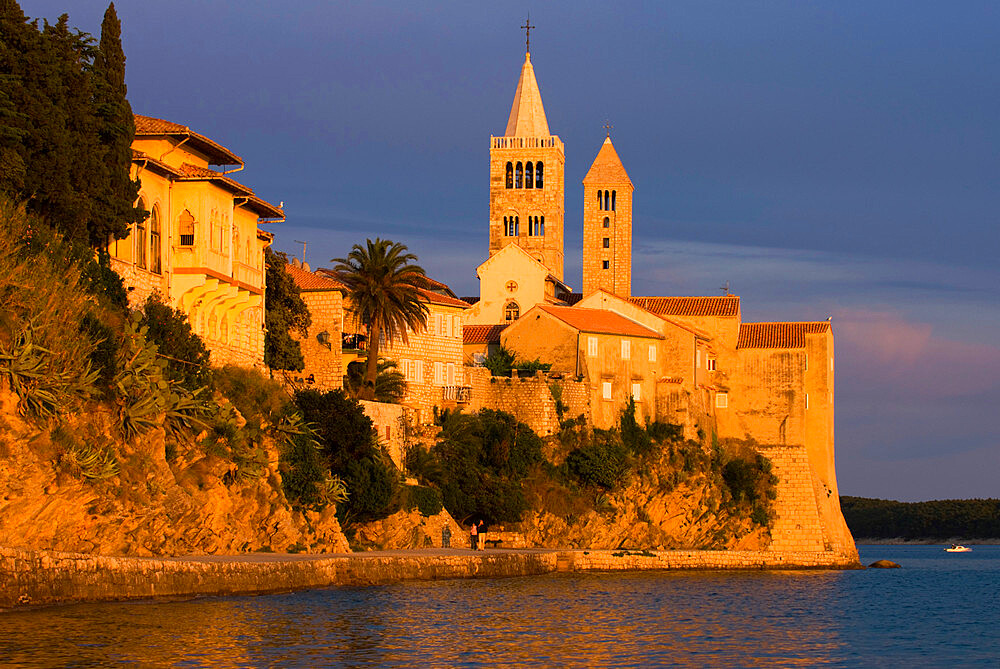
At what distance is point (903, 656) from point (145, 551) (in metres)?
16.0

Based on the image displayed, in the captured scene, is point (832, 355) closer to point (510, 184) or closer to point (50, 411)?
point (510, 184)

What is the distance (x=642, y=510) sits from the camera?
5931 centimetres

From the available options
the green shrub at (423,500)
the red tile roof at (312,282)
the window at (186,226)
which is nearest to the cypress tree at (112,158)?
the window at (186,226)

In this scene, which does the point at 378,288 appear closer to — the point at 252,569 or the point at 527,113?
the point at 252,569

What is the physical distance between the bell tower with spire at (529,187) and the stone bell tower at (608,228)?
10.6 feet

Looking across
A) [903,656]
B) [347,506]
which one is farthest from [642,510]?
[903,656]

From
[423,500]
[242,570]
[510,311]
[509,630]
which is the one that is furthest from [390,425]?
[510,311]

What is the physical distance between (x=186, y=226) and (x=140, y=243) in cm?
188

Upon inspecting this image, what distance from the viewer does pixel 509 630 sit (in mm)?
29141

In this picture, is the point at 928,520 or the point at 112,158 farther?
the point at 928,520

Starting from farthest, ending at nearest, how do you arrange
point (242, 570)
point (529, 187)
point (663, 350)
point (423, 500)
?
point (529, 187)
point (663, 350)
point (423, 500)
point (242, 570)

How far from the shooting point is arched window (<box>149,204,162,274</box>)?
38.4m

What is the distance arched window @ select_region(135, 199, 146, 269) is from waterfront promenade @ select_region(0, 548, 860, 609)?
27.5 ft

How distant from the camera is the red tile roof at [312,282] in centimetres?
5284
